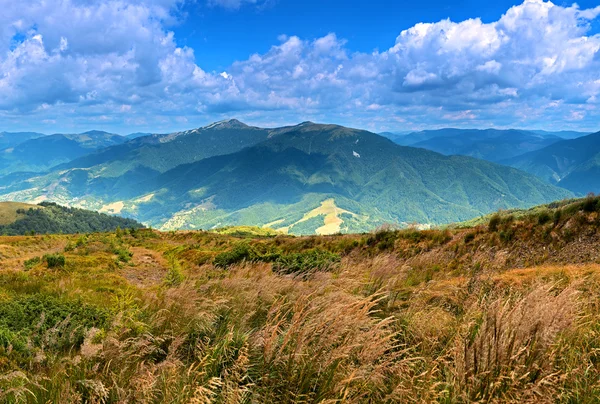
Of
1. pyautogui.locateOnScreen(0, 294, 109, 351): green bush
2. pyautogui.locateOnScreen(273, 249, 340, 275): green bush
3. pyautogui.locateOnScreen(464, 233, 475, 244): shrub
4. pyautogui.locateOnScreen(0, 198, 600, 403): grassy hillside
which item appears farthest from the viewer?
pyautogui.locateOnScreen(464, 233, 475, 244): shrub

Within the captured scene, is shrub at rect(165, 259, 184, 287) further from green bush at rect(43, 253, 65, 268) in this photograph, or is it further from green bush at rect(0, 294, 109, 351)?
green bush at rect(43, 253, 65, 268)

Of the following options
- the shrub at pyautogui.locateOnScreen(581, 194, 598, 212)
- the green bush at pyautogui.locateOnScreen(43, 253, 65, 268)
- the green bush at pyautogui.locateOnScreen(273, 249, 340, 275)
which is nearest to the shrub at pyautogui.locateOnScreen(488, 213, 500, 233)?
the shrub at pyautogui.locateOnScreen(581, 194, 598, 212)

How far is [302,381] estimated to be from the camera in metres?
2.99

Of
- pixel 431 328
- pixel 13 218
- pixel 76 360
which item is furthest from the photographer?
pixel 13 218

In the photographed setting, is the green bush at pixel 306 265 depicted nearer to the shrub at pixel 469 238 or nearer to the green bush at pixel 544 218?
the shrub at pixel 469 238

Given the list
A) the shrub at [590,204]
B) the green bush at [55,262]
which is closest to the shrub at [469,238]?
the shrub at [590,204]

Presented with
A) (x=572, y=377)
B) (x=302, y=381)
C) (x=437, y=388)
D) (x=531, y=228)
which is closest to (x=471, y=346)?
(x=437, y=388)

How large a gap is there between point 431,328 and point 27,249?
158 feet

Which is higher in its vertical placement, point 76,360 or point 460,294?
point 76,360

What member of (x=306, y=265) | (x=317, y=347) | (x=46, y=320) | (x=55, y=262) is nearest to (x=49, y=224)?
(x=55, y=262)

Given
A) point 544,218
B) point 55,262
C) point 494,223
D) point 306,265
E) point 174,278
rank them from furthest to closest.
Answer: point 55,262 < point 494,223 < point 544,218 < point 306,265 < point 174,278

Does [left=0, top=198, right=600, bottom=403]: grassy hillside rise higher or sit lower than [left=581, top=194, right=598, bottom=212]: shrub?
higher

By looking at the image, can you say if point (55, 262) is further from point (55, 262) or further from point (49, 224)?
point (49, 224)

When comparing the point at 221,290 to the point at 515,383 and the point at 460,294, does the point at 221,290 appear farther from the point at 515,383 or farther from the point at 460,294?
the point at 515,383
